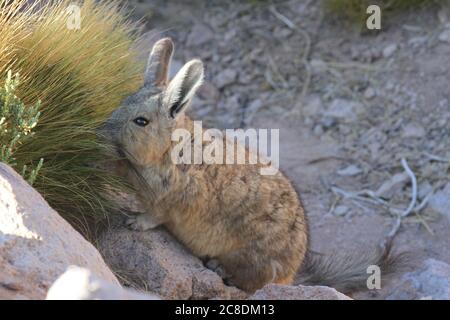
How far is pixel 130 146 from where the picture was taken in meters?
5.70

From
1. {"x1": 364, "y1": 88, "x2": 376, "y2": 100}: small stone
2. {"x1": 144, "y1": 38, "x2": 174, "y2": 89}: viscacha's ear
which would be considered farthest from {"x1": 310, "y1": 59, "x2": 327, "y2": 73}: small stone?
{"x1": 144, "y1": 38, "x2": 174, "y2": 89}: viscacha's ear

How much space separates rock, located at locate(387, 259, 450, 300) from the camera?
609 centimetres

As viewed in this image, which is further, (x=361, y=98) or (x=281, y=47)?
(x=281, y=47)

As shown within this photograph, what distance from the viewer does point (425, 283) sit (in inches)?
245

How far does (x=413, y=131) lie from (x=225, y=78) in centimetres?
230

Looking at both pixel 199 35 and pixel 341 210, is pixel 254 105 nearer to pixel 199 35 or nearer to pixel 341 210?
pixel 199 35

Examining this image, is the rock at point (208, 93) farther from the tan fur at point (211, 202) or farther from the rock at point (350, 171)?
the tan fur at point (211, 202)

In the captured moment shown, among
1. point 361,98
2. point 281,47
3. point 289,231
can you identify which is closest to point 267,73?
point 281,47

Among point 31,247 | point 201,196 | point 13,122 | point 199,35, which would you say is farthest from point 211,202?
point 199,35

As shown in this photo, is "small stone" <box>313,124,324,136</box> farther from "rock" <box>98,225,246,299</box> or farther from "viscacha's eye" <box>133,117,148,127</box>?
"viscacha's eye" <box>133,117,148,127</box>

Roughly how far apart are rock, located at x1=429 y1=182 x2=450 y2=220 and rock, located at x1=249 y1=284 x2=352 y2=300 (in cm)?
341

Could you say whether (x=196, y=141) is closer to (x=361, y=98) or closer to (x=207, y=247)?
(x=207, y=247)

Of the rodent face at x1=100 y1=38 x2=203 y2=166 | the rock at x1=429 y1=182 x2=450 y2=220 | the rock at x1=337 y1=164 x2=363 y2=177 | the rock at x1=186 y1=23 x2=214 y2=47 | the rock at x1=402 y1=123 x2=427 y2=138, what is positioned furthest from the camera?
the rock at x1=186 y1=23 x2=214 y2=47

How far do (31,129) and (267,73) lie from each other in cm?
486
